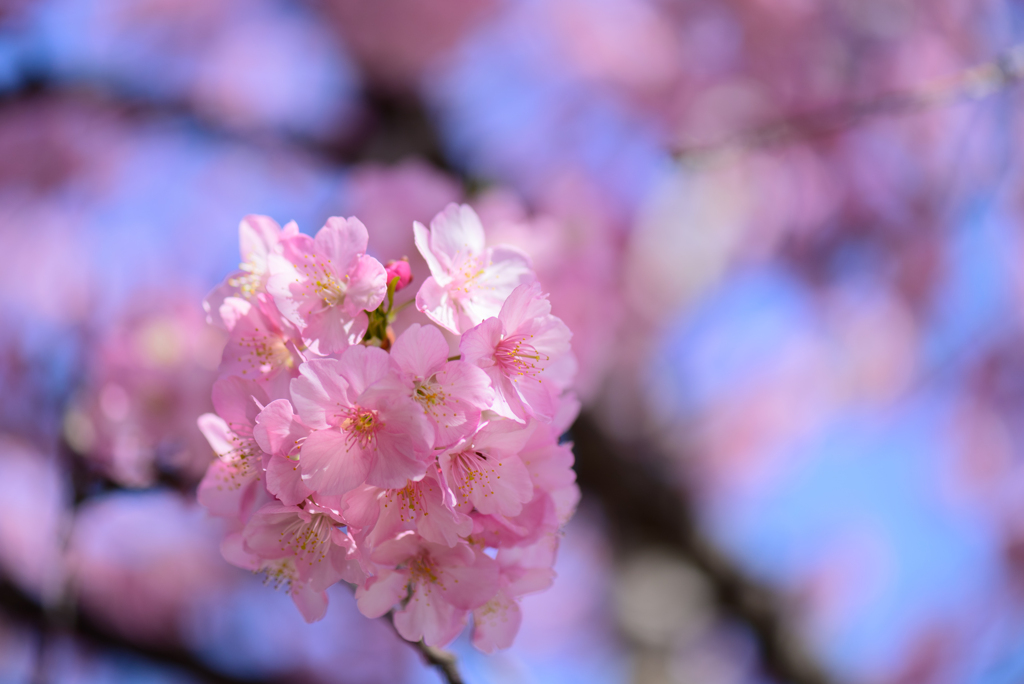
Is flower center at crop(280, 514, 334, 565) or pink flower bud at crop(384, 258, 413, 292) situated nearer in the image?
flower center at crop(280, 514, 334, 565)

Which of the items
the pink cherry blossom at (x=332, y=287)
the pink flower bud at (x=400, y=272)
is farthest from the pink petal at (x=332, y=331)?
the pink flower bud at (x=400, y=272)

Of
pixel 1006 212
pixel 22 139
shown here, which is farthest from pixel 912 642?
pixel 22 139

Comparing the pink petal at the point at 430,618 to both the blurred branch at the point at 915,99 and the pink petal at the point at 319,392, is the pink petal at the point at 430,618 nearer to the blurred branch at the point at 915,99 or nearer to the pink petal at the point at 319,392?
the pink petal at the point at 319,392

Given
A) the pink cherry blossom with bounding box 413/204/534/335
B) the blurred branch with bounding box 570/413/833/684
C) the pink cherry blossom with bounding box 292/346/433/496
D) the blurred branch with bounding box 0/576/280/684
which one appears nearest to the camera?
the pink cherry blossom with bounding box 292/346/433/496

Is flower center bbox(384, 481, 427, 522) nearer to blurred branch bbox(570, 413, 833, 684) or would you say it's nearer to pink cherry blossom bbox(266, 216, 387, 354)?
pink cherry blossom bbox(266, 216, 387, 354)

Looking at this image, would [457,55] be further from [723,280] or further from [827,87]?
[827,87]

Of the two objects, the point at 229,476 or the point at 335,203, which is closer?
the point at 229,476

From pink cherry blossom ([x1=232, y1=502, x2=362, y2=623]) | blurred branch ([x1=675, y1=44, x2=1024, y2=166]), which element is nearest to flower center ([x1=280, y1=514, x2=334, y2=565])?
pink cherry blossom ([x1=232, y1=502, x2=362, y2=623])
